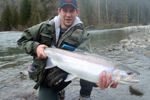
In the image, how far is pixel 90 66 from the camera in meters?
2.02

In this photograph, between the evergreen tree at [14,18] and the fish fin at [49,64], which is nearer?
the fish fin at [49,64]

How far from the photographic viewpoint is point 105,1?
6488 centimetres

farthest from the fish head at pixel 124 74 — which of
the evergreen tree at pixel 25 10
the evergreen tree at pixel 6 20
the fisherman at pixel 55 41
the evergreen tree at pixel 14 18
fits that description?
the evergreen tree at pixel 25 10

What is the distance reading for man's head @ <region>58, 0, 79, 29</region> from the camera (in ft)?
8.70

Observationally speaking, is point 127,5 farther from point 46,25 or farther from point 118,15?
point 46,25

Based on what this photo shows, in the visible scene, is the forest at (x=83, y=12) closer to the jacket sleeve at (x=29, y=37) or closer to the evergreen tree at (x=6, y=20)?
the evergreen tree at (x=6, y=20)

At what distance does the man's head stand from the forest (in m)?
15.5

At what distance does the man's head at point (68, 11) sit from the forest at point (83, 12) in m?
15.5

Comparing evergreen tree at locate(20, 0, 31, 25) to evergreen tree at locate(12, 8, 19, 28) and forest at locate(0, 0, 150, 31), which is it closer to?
forest at locate(0, 0, 150, 31)

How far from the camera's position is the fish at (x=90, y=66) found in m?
1.90

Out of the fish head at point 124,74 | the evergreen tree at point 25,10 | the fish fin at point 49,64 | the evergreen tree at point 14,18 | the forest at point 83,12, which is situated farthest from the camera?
the evergreen tree at point 25,10

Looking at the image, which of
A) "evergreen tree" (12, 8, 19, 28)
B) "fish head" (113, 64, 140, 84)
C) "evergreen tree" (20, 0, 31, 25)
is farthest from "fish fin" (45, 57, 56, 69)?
"evergreen tree" (20, 0, 31, 25)

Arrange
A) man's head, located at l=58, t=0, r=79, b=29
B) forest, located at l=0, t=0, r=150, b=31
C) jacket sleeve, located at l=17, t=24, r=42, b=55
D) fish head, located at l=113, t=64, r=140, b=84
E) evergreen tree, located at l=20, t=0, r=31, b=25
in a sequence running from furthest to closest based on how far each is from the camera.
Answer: evergreen tree, located at l=20, t=0, r=31, b=25, forest, located at l=0, t=0, r=150, b=31, man's head, located at l=58, t=0, r=79, b=29, jacket sleeve, located at l=17, t=24, r=42, b=55, fish head, located at l=113, t=64, r=140, b=84

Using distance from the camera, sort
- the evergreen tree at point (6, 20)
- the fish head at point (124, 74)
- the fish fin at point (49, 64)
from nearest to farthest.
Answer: the fish head at point (124, 74), the fish fin at point (49, 64), the evergreen tree at point (6, 20)
